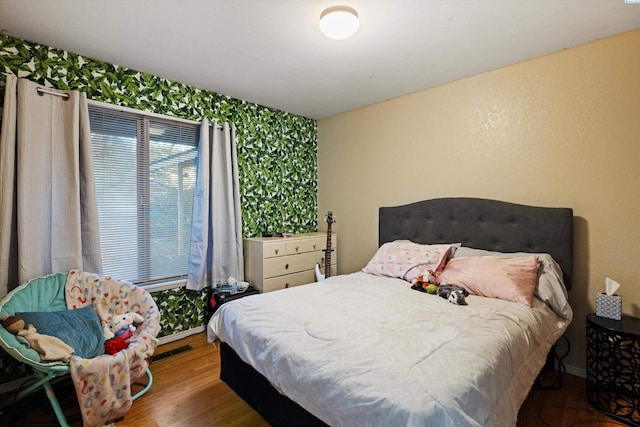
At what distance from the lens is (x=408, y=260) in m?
2.53

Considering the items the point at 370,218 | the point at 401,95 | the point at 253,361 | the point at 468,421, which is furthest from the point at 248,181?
the point at 468,421

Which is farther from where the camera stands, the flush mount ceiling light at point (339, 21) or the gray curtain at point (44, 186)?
the gray curtain at point (44, 186)

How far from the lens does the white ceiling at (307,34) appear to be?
1.72 m

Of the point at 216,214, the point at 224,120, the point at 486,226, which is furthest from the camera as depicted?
the point at 224,120

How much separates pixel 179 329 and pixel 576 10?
12.6 ft

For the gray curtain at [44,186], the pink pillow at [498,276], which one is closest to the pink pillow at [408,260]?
the pink pillow at [498,276]

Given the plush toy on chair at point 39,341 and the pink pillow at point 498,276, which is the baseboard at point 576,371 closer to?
the pink pillow at point 498,276

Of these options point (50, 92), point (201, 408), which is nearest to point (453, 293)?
point (201, 408)

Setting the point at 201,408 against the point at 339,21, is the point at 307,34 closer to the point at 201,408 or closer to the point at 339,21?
the point at 339,21

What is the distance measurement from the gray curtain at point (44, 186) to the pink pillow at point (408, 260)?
2.32 metres

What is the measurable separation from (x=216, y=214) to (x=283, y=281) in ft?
3.32

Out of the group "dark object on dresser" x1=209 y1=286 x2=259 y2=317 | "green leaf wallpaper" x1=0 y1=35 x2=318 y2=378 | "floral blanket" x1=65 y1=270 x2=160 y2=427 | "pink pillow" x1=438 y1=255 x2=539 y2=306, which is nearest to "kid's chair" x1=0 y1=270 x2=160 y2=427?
"floral blanket" x1=65 y1=270 x2=160 y2=427

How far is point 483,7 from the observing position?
1706 millimetres

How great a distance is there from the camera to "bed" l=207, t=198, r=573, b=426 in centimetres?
106
